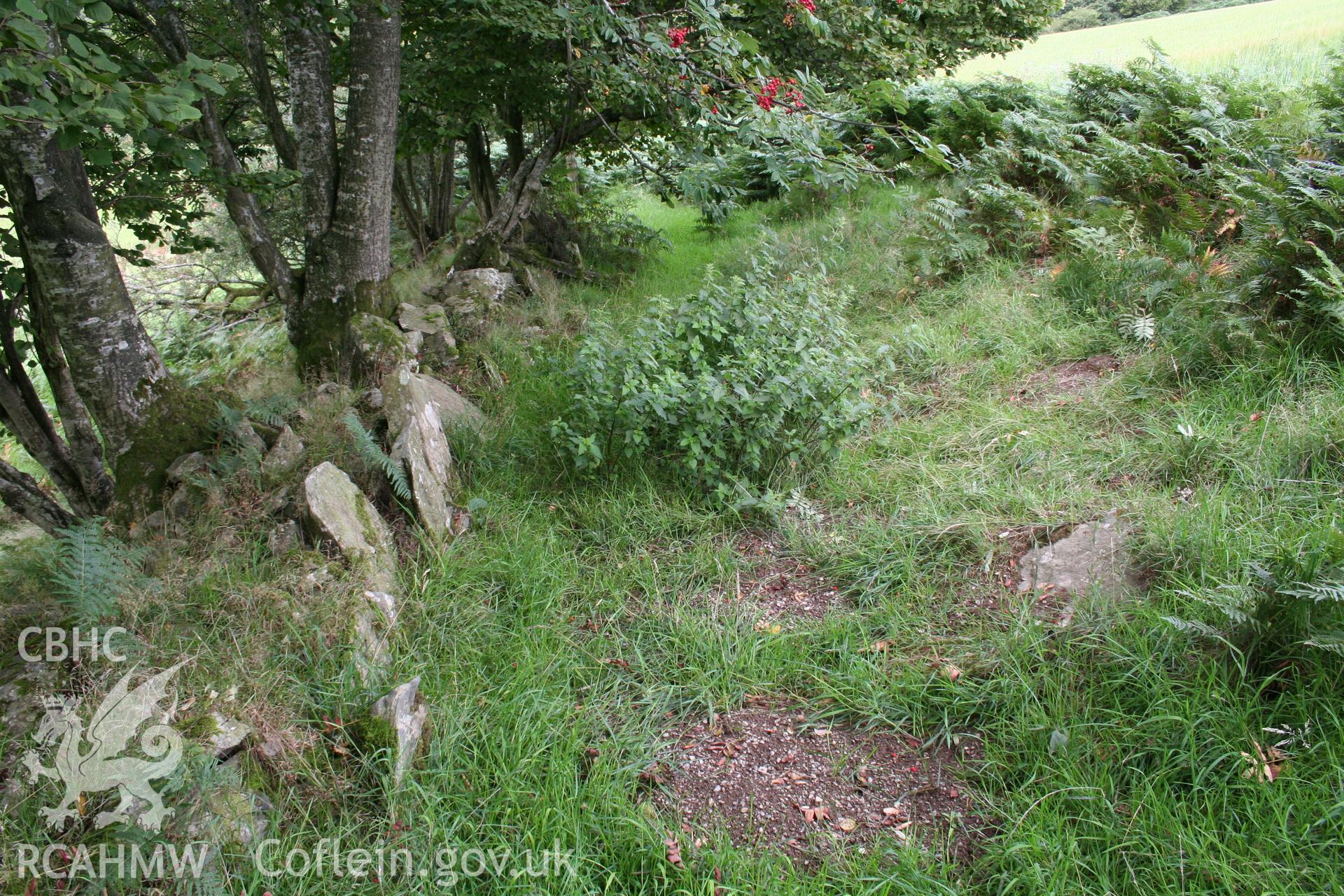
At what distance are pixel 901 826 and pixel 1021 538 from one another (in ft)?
5.75

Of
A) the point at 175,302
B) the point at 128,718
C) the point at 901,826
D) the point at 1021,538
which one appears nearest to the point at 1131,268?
the point at 1021,538

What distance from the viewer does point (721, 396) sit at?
4172 mm

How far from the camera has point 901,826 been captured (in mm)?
2645

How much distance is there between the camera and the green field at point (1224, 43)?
34.2 ft

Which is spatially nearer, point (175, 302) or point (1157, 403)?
point (1157, 403)

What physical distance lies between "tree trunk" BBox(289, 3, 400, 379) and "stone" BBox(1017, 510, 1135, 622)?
437cm

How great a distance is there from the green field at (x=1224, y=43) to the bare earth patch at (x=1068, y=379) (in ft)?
16.1

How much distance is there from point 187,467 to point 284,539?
3.26ft

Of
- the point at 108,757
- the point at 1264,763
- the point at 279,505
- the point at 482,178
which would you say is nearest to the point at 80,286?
the point at 279,505

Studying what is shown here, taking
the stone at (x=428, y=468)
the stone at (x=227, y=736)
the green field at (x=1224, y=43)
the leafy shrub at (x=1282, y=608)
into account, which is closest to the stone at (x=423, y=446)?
the stone at (x=428, y=468)

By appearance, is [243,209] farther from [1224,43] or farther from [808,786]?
[1224,43]

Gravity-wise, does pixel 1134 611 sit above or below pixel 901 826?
above

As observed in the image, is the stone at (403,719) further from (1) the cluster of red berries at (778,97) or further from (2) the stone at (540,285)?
(2) the stone at (540,285)

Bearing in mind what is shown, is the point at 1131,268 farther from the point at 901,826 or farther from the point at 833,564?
the point at 901,826
